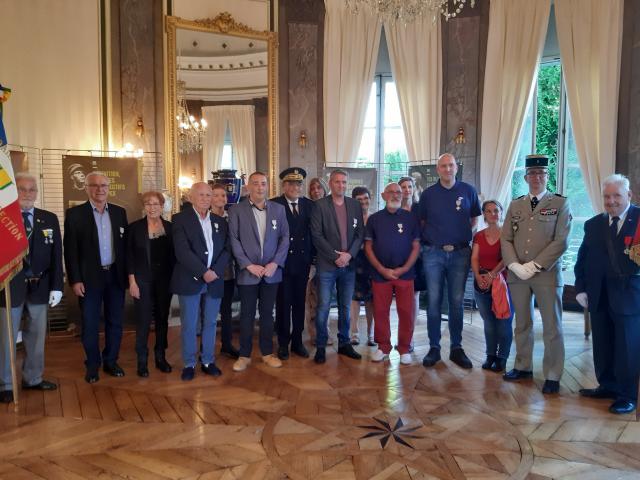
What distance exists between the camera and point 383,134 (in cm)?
785

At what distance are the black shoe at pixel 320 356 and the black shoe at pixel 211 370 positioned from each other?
79cm

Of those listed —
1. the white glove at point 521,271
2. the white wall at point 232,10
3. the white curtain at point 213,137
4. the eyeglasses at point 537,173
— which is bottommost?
the white glove at point 521,271

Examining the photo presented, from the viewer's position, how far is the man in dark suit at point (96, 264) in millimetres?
3697

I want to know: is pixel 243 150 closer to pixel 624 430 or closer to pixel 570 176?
pixel 570 176

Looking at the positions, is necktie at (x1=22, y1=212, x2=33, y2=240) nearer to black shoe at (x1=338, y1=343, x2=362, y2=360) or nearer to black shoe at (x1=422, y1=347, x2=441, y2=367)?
black shoe at (x1=338, y1=343, x2=362, y2=360)

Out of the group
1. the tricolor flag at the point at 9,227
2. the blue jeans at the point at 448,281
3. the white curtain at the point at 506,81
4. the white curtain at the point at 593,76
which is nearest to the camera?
the tricolor flag at the point at 9,227

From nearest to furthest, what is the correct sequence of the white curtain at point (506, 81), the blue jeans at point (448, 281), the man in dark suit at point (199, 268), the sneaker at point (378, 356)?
the man in dark suit at point (199, 268) < the blue jeans at point (448, 281) < the sneaker at point (378, 356) < the white curtain at point (506, 81)

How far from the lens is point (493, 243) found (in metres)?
3.97

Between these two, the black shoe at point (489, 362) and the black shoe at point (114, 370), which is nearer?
the black shoe at point (114, 370)

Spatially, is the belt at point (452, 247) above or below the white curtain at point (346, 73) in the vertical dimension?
below

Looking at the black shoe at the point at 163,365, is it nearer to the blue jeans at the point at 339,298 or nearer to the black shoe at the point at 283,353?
the black shoe at the point at 283,353

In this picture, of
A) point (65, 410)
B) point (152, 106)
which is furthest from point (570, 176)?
point (65, 410)

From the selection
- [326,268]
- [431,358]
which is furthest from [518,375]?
[326,268]

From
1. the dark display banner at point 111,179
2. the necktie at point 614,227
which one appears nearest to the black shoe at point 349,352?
the necktie at point 614,227
